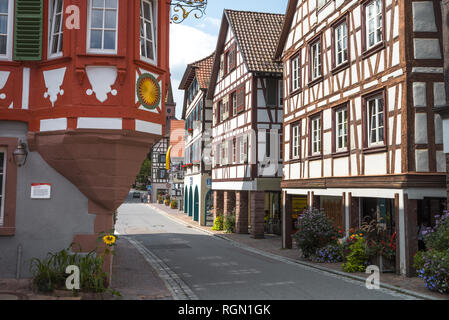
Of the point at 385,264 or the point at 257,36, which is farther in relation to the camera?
the point at 257,36

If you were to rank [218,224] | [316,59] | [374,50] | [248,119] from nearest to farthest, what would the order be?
[374,50]
[316,59]
[248,119]
[218,224]

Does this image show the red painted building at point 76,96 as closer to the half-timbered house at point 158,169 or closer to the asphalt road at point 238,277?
the asphalt road at point 238,277

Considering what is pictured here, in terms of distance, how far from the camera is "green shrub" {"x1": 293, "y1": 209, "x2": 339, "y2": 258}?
14625 millimetres

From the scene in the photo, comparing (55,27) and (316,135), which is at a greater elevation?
(55,27)

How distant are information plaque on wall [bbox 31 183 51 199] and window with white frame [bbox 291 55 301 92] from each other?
11.2 m

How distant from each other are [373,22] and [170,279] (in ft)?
29.3

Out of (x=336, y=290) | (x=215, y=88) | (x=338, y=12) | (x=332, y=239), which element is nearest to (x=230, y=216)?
(x=215, y=88)

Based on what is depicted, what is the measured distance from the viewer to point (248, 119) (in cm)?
2330

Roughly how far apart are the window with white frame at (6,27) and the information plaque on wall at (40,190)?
2.69m

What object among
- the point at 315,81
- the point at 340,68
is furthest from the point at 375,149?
the point at 315,81

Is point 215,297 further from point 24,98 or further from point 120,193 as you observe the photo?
point 24,98

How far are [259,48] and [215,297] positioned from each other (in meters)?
16.9

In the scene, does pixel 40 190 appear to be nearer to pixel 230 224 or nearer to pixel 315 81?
pixel 315 81

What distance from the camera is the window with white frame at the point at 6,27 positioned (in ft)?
31.3
